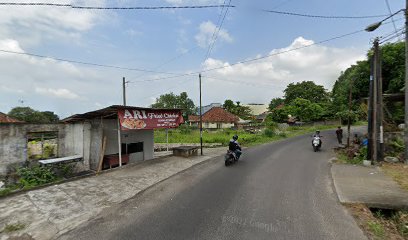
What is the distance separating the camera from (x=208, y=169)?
35.7ft

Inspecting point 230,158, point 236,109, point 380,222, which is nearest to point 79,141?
point 230,158

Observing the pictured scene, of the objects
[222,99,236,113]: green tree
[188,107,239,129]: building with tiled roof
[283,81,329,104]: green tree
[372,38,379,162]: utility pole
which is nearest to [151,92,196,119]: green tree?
[222,99,236,113]: green tree

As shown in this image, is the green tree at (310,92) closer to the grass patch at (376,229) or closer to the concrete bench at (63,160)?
the concrete bench at (63,160)

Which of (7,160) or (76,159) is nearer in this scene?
(7,160)

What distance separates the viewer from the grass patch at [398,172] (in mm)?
7841

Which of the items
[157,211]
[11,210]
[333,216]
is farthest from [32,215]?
[333,216]

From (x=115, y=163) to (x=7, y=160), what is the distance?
190 inches

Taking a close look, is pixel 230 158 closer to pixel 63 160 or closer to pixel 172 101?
pixel 63 160

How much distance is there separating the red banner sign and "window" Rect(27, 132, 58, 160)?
4497 mm

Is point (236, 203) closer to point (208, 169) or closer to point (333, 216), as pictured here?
point (333, 216)

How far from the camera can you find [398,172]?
30.3 feet

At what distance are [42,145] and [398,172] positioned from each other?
661 inches

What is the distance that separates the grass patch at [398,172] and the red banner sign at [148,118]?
431 inches

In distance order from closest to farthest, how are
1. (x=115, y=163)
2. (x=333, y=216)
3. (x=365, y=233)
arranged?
(x=365, y=233)
(x=333, y=216)
(x=115, y=163)
